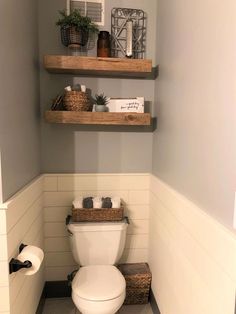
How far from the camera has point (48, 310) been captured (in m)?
2.05

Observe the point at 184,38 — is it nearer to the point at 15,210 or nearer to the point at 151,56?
the point at 151,56

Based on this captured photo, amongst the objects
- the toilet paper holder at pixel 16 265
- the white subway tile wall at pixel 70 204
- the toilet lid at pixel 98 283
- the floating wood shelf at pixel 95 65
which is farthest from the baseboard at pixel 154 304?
the floating wood shelf at pixel 95 65

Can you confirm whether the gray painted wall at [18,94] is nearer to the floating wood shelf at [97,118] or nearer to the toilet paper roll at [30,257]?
the floating wood shelf at [97,118]

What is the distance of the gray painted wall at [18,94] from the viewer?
1225 mm

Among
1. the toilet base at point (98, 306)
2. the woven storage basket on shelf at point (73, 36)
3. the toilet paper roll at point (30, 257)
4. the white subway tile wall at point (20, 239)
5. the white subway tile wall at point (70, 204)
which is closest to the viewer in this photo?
the white subway tile wall at point (20, 239)

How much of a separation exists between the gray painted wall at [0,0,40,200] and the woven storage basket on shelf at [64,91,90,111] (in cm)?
22

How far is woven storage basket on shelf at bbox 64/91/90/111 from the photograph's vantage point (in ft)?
6.33

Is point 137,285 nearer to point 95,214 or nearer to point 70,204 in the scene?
point 95,214

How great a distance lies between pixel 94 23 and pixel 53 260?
191 centimetres

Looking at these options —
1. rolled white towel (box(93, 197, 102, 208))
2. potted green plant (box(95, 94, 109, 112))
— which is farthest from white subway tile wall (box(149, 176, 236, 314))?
potted green plant (box(95, 94, 109, 112))

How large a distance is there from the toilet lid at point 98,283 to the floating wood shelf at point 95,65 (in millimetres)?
1426

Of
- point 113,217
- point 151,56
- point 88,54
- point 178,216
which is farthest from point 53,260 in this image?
point 151,56

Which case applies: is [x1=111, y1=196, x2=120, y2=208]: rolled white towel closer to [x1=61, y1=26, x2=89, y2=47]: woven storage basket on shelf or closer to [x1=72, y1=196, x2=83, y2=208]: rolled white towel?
[x1=72, y1=196, x2=83, y2=208]: rolled white towel

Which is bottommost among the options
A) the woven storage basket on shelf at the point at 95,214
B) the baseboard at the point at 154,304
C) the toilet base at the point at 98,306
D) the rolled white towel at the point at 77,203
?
the baseboard at the point at 154,304
